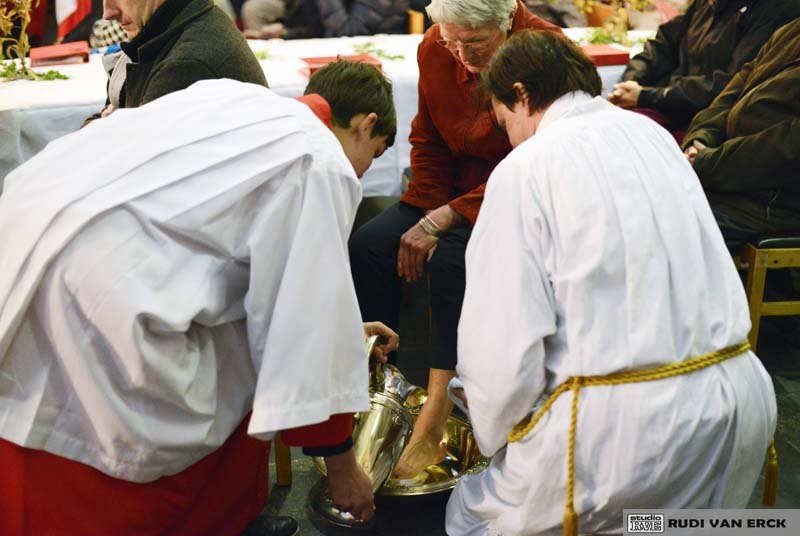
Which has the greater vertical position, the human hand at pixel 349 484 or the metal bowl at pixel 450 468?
the human hand at pixel 349 484

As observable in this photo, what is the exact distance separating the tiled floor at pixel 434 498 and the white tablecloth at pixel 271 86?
88 cm

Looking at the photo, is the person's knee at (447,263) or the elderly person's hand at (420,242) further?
the elderly person's hand at (420,242)

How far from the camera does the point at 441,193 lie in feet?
10.7

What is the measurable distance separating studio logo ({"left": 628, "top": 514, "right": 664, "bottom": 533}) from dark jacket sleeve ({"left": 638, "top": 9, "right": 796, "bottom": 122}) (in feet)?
7.19

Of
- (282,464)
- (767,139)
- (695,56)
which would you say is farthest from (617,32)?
(282,464)

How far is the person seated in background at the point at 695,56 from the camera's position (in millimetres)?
3674

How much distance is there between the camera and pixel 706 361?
6.54 ft

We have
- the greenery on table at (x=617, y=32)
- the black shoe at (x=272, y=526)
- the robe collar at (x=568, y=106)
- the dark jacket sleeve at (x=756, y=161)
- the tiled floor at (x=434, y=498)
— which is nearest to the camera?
the robe collar at (x=568, y=106)

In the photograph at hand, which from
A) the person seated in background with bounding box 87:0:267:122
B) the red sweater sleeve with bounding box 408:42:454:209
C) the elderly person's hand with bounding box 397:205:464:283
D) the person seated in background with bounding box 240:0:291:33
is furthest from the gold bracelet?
the person seated in background with bounding box 240:0:291:33

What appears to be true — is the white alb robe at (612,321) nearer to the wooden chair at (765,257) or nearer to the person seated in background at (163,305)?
the person seated in background at (163,305)

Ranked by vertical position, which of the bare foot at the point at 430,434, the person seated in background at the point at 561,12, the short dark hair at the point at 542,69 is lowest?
the bare foot at the point at 430,434

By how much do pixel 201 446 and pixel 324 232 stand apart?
464 mm

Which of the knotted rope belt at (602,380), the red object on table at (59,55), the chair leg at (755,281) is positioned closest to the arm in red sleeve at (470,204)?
the chair leg at (755,281)

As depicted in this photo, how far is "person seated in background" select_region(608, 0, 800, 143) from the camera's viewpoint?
12.1 ft
